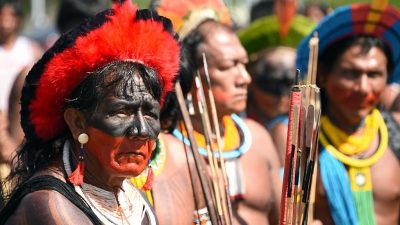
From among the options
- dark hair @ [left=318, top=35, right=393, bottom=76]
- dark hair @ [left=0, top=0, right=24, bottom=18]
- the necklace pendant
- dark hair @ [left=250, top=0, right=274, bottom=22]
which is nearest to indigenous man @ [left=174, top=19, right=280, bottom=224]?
the necklace pendant

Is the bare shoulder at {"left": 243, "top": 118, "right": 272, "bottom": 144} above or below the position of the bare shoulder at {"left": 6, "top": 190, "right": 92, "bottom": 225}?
above

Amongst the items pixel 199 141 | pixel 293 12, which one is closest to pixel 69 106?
pixel 199 141

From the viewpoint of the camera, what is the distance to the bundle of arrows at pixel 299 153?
131 inches

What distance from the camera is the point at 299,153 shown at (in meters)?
3.39

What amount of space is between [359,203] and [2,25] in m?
4.32

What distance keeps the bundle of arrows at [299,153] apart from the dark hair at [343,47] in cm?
218

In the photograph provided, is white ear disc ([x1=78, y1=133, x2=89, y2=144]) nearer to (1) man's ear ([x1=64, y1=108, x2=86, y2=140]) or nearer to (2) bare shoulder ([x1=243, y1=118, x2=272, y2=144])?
(1) man's ear ([x1=64, y1=108, x2=86, y2=140])

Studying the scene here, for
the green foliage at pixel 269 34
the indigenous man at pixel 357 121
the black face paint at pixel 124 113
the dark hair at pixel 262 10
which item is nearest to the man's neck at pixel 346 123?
the indigenous man at pixel 357 121

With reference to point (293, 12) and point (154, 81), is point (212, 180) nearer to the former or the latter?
point (154, 81)

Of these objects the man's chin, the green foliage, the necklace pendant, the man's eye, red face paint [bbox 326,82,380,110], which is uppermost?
the green foliage

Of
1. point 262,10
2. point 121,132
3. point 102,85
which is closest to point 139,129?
point 121,132

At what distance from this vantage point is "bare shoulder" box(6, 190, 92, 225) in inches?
130

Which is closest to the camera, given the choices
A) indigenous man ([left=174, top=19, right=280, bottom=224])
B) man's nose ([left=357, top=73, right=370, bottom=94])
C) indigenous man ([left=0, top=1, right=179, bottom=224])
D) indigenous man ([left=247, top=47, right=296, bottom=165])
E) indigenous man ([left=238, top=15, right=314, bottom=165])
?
indigenous man ([left=0, top=1, right=179, bottom=224])

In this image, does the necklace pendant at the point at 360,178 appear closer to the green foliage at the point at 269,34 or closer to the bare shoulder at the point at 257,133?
the bare shoulder at the point at 257,133
